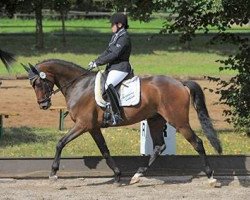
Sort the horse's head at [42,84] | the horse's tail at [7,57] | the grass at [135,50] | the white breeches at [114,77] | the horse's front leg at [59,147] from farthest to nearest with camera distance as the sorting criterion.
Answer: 1. the grass at [135,50]
2. the horse's tail at [7,57]
3. the horse's head at [42,84]
4. the white breeches at [114,77]
5. the horse's front leg at [59,147]

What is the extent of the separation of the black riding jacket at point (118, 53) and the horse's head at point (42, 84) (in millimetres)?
816

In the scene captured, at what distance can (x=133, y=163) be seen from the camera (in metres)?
10.3

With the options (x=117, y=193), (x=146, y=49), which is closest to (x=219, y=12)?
(x=117, y=193)

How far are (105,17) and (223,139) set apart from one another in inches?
1748

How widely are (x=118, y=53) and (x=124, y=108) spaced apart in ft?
2.61

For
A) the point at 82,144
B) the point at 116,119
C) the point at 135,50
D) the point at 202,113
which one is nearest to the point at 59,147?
the point at 116,119

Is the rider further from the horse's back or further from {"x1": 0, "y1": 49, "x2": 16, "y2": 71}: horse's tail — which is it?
{"x1": 0, "y1": 49, "x2": 16, "y2": 71}: horse's tail

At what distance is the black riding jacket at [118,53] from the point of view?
9555 mm

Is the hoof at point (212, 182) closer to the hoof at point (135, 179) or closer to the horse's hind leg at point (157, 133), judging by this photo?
the horse's hind leg at point (157, 133)

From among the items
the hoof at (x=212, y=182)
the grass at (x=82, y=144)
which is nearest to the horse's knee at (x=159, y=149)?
the hoof at (x=212, y=182)

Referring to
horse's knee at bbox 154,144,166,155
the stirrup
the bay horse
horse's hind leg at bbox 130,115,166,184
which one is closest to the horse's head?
the bay horse

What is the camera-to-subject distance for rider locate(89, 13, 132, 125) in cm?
957

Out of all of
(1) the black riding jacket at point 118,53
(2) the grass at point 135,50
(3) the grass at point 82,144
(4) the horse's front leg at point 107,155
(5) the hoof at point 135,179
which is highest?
(1) the black riding jacket at point 118,53

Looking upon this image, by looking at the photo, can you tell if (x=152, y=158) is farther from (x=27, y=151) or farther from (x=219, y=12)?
(x=219, y=12)
